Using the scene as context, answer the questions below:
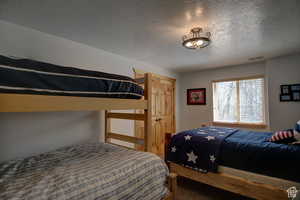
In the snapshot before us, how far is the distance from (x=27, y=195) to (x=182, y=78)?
4248 mm

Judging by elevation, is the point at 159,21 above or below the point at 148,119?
above

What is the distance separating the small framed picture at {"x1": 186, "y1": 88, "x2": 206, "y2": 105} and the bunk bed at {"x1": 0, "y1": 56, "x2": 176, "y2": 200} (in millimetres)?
2848

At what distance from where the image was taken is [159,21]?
170 centimetres

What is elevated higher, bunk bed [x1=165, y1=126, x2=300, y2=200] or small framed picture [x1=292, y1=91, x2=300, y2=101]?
small framed picture [x1=292, y1=91, x2=300, y2=101]

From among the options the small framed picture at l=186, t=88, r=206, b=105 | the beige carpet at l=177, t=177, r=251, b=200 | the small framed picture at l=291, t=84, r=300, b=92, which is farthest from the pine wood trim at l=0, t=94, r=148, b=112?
the small framed picture at l=291, t=84, r=300, b=92

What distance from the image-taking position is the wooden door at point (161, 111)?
3.65 metres

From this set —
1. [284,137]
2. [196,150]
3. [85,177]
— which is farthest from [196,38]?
[85,177]

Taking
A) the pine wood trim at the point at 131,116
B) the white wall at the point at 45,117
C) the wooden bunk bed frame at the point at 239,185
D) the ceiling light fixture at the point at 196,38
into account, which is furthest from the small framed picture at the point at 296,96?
the white wall at the point at 45,117

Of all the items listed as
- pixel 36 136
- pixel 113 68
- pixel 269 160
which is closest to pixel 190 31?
pixel 113 68

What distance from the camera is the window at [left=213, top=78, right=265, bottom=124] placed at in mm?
3404

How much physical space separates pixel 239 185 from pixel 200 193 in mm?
582

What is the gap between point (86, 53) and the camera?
237 centimetres

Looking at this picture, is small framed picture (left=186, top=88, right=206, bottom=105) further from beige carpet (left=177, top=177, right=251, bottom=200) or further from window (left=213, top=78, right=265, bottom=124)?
beige carpet (left=177, top=177, right=251, bottom=200)

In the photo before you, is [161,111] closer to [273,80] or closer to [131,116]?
[131,116]
